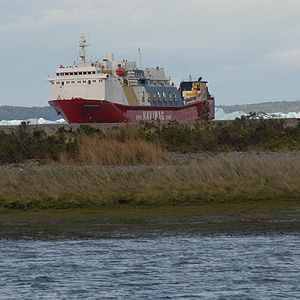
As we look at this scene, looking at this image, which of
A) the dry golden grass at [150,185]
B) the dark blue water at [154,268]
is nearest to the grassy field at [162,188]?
the dry golden grass at [150,185]

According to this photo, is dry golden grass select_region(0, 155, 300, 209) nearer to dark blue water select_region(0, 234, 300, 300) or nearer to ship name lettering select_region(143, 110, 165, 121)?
dark blue water select_region(0, 234, 300, 300)

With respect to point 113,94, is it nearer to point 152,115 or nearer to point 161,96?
point 152,115

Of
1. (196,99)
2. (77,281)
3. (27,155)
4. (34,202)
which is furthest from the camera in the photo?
(196,99)

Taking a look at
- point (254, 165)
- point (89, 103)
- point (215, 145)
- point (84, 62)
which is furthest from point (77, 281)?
point (84, 62)

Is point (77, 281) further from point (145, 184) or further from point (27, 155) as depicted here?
point (27, 155)

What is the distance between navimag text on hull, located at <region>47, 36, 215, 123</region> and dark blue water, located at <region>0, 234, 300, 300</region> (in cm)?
4418

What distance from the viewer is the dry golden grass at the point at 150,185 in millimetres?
14391

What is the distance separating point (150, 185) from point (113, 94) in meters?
45.0

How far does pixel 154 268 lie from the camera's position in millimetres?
9117

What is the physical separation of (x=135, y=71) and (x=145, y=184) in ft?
171

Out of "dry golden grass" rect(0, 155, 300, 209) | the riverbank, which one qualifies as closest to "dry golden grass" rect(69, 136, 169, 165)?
"dry golden grass" rect(0, 155, 300, 209)

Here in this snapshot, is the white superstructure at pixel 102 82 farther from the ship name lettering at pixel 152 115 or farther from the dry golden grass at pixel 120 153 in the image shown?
the dry golden grass at pixel 120 153

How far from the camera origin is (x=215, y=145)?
27219mm

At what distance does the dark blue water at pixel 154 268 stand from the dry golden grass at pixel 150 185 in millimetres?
3244
